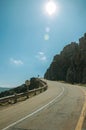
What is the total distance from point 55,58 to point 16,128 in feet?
391

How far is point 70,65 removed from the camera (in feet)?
372

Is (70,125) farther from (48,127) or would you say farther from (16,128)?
(16,128)

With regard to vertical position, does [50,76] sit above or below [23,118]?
above

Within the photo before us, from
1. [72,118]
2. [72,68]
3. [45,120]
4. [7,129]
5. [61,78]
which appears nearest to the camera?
[7,129]

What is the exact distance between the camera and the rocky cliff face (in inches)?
3937

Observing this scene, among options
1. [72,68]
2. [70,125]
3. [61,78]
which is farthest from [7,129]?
[61,78]

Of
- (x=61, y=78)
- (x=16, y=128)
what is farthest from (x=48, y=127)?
(x=61, y=78)

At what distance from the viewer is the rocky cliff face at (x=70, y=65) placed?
100 metres

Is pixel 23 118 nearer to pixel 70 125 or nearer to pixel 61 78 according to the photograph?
pixel 70 125

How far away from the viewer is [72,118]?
49.5 ft

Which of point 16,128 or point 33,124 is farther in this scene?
point 33,124

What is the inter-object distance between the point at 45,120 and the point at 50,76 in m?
114

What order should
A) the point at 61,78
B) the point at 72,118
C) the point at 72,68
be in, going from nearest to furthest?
the point at 72,118, the point at 72,68, the point at 61,78

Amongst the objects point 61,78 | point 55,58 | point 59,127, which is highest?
point 55,58
